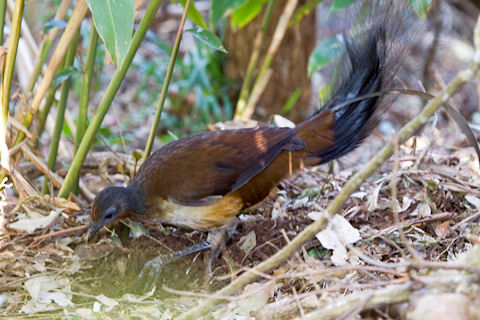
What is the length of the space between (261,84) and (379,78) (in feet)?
7.85

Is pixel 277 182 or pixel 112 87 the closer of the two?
pixel 112 87

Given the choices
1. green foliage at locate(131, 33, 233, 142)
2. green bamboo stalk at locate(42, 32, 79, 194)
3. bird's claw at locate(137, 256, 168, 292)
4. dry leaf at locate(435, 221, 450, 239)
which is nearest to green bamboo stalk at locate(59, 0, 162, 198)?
green bamboo stalk at locate(42, 32, 79, 194)

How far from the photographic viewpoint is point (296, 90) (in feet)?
20.8

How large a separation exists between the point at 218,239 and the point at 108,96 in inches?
39.7

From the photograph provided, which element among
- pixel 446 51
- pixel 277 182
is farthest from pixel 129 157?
pixel 446 51

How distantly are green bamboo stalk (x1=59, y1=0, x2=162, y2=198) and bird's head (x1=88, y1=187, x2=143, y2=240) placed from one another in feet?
0.61

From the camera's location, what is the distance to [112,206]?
3.25 meters

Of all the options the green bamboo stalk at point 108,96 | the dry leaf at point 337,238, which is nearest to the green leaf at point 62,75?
the green bamboo stalk at point 108,96

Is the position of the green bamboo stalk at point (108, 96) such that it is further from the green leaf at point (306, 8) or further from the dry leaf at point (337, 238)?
the green leaf at point (306, 8)

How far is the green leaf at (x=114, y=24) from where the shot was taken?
7.72 ft

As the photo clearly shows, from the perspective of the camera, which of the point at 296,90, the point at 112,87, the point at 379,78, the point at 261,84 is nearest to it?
the point at 112,87

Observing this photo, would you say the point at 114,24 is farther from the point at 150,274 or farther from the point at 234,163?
the point at 150,274

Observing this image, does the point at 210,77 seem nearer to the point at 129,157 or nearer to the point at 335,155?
the point at 129,157

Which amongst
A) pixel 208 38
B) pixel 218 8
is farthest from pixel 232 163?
pixel 218 8
